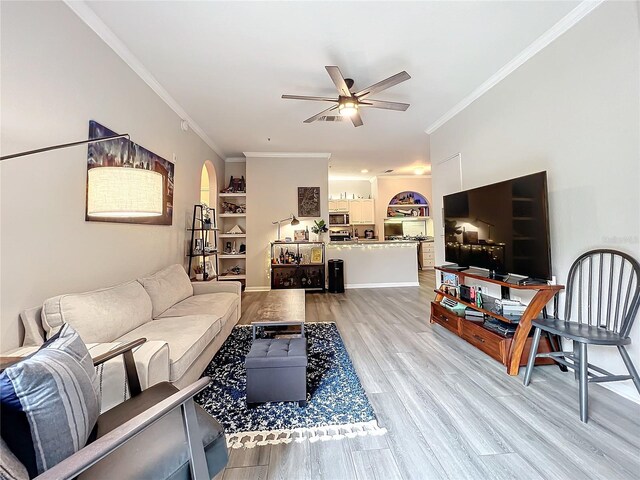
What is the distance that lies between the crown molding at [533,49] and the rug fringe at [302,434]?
3.37 meters

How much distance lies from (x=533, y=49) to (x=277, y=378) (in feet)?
11.8

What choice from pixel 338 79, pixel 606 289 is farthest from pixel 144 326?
pixel 606 289

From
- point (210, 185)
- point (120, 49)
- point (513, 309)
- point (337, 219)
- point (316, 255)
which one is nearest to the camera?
point (120, 49)

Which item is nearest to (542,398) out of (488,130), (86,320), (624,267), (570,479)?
(570,479)

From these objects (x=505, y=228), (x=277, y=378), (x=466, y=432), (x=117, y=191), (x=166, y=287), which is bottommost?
(x=466, y=432)

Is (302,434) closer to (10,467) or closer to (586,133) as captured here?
(10,467)

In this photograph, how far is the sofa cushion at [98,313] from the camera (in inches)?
65.1

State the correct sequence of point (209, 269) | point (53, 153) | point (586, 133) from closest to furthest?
point (53, 153) < point (586, 133) < point (209, 269)

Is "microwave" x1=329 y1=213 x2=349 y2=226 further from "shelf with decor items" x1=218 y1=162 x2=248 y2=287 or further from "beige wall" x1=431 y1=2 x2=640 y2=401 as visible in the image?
"beige wall" x1=431 y1=2 x2=640 y2=401

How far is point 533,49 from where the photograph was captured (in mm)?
2521

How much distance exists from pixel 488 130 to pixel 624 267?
1985mm

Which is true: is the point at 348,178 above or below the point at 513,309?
above

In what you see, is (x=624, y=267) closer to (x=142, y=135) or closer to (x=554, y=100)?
(x=554, y=100)

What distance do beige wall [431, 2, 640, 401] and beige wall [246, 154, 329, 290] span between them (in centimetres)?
363
